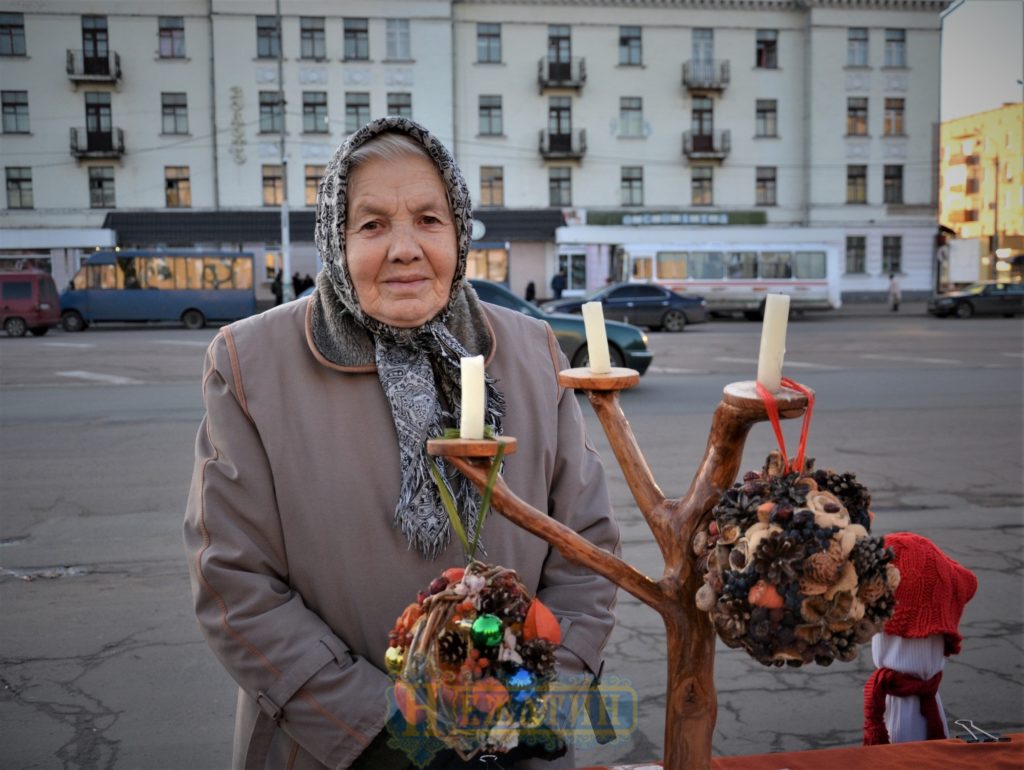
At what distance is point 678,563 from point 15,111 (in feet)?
136

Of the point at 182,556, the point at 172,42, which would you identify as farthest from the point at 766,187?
the point at 182,556

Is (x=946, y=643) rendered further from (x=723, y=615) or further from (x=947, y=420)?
(x=947, y=420)

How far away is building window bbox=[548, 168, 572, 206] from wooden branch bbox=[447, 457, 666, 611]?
3787cm

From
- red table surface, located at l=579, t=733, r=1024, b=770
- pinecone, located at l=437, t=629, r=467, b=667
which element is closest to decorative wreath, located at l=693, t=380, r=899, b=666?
pinecone, located at l=437, t=629, r=467, b=667

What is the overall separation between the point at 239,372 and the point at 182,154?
3786 cm

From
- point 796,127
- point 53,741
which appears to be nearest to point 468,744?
point 53,741

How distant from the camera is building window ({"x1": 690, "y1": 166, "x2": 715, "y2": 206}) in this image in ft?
128

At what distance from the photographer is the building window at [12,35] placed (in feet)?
116

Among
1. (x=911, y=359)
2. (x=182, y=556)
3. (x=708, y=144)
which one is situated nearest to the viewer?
(x=182, y=556)

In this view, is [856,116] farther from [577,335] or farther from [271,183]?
[577,335]

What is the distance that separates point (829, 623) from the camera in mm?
1079

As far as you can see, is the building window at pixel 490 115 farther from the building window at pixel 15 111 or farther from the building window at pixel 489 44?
the building window at pixel 15 111

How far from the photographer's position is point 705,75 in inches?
1517

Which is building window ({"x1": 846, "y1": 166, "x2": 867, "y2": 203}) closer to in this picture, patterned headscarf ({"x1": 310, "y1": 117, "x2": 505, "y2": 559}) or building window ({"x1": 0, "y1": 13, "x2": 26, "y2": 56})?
building window ({"x1": 0, "y1": 13, "x2": 26, "y2": 56})
